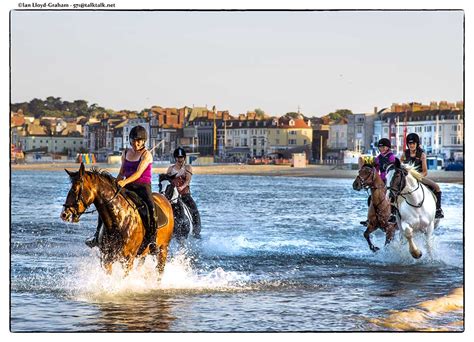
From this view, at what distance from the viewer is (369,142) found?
30453 millimetres

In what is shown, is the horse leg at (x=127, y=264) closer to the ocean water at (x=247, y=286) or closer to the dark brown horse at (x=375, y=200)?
the ocean water at (x=247, y=286)

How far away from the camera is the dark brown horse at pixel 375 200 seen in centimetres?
1534

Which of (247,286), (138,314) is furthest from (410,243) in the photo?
(138,314)

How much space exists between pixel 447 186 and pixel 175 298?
9869 millimetres

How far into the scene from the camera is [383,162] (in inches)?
627

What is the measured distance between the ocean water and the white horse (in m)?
0.51

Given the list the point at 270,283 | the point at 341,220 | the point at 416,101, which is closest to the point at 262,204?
the point at 341,220

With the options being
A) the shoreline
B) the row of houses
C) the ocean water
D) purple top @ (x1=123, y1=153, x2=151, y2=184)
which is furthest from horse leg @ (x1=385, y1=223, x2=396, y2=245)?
the shoreline

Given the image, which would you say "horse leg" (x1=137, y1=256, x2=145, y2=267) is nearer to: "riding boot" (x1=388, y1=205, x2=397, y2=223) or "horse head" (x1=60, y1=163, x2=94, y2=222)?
"horse head" (x1=60, y1=163, x2=94, y2=222)

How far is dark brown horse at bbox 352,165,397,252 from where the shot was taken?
1534cm

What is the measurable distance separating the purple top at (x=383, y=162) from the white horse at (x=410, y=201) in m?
0.53

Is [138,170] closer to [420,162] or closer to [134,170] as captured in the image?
[134,170]

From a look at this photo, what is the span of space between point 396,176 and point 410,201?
0.44 metres
